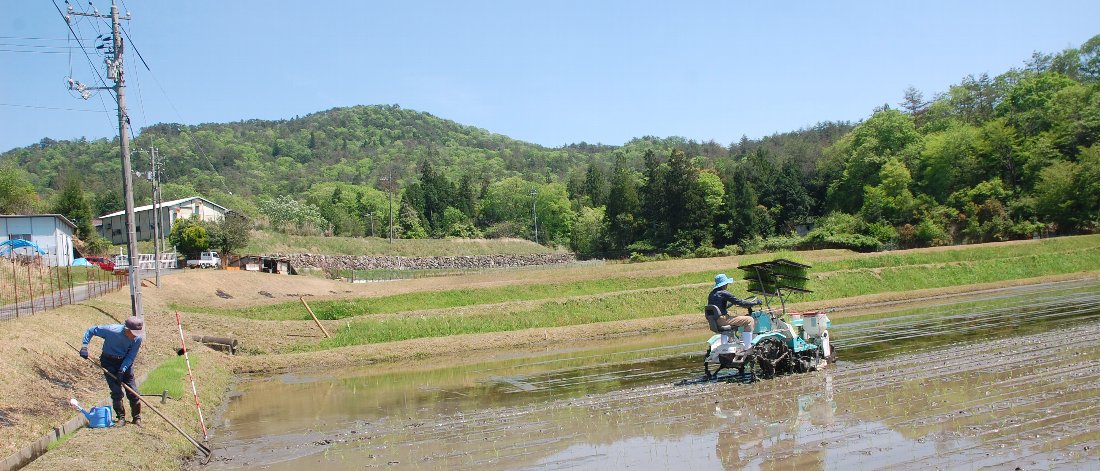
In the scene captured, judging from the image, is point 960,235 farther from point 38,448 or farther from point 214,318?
point 38,448

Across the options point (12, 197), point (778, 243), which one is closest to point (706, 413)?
point (778, 243)

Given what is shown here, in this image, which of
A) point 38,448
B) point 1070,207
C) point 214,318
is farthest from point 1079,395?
point 1070,207

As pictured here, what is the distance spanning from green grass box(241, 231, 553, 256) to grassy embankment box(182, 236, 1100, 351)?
4272 cm

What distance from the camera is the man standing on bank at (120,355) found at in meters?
12.9

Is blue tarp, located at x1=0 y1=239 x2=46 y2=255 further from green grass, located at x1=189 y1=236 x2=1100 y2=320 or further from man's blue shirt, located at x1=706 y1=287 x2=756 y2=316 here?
man's blue shirt, located at x1=706 y1=287 x2=756 y2=316

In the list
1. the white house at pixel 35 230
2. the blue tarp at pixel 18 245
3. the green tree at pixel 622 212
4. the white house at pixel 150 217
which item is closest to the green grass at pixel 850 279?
the blue tarp at pixel 18 245

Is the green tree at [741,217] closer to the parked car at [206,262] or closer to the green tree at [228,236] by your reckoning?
the green tree at [228,236]

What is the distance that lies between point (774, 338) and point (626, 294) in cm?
1943

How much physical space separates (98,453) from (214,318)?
21753 mm

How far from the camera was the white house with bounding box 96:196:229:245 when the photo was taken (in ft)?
266

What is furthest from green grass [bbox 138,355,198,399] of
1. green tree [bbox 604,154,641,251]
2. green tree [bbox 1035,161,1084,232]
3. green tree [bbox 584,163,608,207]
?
green tree [bbox 584,163,608,207]

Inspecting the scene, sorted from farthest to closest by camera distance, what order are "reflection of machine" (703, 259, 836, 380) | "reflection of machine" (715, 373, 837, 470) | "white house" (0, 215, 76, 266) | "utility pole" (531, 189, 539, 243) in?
"utility pole" (531, 189, 539, 243), "white house" (0, 215, 76, 266), "reflection of machine" (703, 259, 836, 380), "reflection of machine" (715, 373, 837, 470)

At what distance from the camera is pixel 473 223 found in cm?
13000

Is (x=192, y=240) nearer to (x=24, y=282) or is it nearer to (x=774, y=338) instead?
(x=24, y=282)
